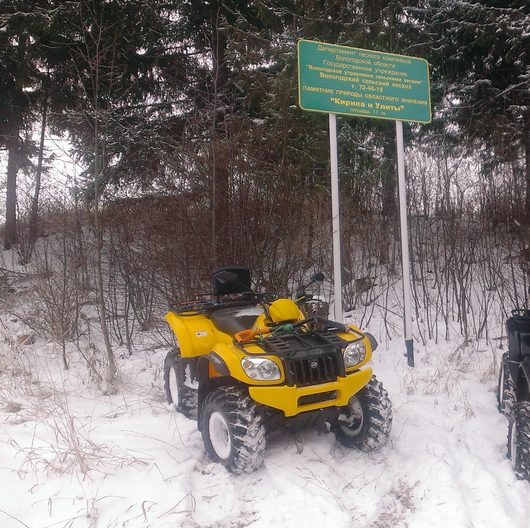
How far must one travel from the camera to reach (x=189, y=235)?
6406 mm

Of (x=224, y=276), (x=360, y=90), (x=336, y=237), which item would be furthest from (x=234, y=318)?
(x=360, y=90)

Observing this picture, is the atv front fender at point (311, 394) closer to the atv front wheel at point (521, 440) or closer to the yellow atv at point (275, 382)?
the yellow atv at point (275, 382)

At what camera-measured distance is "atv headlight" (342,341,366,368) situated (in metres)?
3.31

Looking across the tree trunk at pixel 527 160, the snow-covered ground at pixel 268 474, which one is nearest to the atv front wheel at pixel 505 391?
the snow-covered ground at pixel 268 474

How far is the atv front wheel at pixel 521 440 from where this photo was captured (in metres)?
2.74

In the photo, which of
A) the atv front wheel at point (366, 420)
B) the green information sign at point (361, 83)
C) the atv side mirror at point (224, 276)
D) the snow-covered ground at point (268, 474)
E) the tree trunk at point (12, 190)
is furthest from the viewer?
the tree trunk at point (12, 190)

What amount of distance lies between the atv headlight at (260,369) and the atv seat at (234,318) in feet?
1.73

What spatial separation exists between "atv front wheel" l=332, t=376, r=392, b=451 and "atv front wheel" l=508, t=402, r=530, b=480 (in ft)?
2.59

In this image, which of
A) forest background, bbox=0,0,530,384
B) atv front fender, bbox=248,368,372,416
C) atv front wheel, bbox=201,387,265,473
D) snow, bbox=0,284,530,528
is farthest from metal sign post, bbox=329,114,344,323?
atv front wheel, bbox=201,387,265,473

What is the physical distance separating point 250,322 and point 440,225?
441 cm

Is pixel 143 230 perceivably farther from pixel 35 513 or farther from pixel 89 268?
pixel 35 513

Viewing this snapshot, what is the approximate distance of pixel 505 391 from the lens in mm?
3705

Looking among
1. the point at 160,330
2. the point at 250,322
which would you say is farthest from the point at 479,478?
the point at 160,330

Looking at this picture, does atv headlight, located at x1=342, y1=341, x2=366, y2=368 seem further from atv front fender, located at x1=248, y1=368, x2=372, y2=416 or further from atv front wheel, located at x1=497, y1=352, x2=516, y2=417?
atv front wheel, located at x1=497, y1=352, x2=516, y2=417
